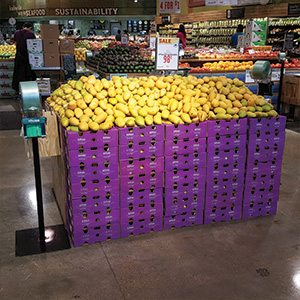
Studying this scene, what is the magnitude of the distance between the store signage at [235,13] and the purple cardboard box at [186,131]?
15.7m

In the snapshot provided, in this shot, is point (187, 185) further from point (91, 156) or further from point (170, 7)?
point (170, 7)

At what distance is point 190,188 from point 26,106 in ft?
6.17

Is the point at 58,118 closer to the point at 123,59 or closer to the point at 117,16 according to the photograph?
the point at 123,59

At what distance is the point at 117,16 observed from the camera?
25953mm

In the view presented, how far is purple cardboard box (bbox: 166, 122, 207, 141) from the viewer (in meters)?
4.16

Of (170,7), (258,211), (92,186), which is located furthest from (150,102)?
(170,7)

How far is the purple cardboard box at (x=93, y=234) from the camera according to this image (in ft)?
13.3

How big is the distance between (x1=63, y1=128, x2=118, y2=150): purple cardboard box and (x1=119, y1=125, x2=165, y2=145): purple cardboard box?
0.08 metres

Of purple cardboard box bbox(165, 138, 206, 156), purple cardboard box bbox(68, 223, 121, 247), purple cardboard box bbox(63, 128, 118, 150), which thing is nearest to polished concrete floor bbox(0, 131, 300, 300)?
purple cardboard box bbox(68, 223, 121, 247)

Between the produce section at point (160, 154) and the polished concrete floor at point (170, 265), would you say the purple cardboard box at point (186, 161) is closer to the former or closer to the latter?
the produce section at point (160, 154)

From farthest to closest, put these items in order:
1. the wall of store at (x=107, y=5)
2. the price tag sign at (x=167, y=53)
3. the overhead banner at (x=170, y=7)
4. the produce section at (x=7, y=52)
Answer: the wall of store at (x=107, y=5) → the overhead banner at (x=170, y=7) → the produce section at (x=7, y=52) → the price tag sign at (x=167, y=53)

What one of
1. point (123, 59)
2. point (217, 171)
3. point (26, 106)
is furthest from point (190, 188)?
point (123, 59)

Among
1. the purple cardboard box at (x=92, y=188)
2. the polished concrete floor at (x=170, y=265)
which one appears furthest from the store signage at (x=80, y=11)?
the purple cardboard box at (x=92, y=188)

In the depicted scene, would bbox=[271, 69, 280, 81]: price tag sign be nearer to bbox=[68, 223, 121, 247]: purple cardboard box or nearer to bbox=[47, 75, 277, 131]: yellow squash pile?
bbox=[47, 75, 277, 131]: yellow squash pile
